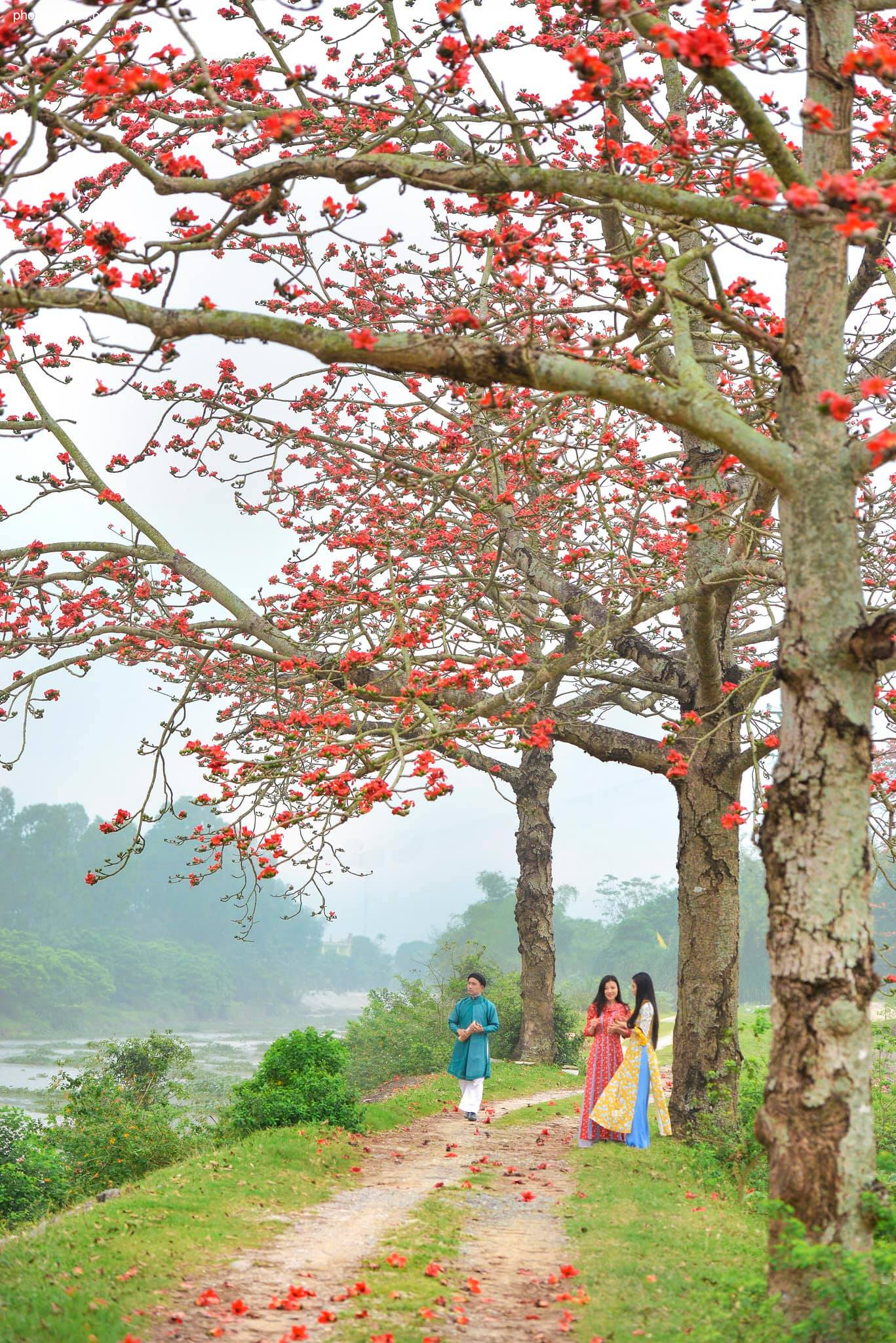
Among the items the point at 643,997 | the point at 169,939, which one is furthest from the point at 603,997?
the point at 169,939

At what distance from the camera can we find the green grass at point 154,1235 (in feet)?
18.0

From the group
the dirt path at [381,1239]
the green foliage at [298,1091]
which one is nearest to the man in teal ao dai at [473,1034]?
the dirt path at [381,1239]

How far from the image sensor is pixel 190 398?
11.8 m

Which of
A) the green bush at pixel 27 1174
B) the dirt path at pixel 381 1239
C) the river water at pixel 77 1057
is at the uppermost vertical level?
the dirt path at pixel 381 1239

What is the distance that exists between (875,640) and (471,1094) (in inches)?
361

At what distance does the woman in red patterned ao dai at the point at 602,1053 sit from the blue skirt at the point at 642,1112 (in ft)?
0.88

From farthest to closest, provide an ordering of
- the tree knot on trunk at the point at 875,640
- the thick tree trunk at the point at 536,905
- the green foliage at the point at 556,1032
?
1. the green foliage at the point at 556,1032
2. the thick tree trunk at the point at 536,905
3. the tree knot on trunk at the point at 875,640

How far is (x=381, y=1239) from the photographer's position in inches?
298

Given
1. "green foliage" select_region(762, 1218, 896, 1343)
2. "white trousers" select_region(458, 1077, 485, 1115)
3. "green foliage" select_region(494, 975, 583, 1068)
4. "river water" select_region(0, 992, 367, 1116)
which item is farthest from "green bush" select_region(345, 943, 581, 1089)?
"green foliage" select_region(762, 1218, 896, 1343)

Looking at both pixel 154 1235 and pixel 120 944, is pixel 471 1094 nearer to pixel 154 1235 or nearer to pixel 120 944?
pixel 154 1235

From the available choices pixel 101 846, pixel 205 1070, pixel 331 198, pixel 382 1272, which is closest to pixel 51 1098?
pixel 205 1070

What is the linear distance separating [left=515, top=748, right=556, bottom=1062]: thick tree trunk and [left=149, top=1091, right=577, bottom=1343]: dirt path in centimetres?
727

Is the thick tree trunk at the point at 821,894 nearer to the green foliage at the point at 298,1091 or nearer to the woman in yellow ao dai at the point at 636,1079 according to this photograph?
the woman in yellow ao dai at the point at 636,1079

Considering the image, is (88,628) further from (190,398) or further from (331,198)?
(331,198)
